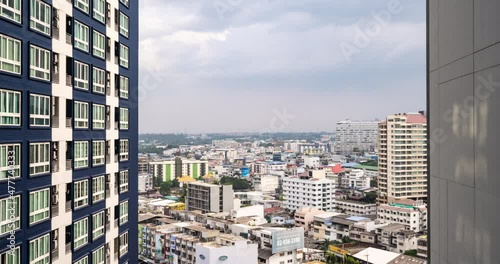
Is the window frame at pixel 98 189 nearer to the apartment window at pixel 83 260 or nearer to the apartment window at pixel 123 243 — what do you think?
the apartment window at pixel 83 260

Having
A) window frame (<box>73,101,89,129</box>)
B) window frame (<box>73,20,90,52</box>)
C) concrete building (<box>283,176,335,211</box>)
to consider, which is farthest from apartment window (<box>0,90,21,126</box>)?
concrete building (<box>283,176,335,211</box>)

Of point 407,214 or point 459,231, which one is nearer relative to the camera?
point 459,231

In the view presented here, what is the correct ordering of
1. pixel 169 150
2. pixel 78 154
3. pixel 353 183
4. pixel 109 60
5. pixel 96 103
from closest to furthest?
pixel 78 154 → pixel 96 103 → pixel 109 60 → pixel 353 183 → pixel 169 150

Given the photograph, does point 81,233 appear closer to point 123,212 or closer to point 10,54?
point 123,212

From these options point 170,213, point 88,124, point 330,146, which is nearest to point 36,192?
point 88,124

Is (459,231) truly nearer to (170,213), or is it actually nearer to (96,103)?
(96,103)

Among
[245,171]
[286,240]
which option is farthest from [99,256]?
[245,171]
